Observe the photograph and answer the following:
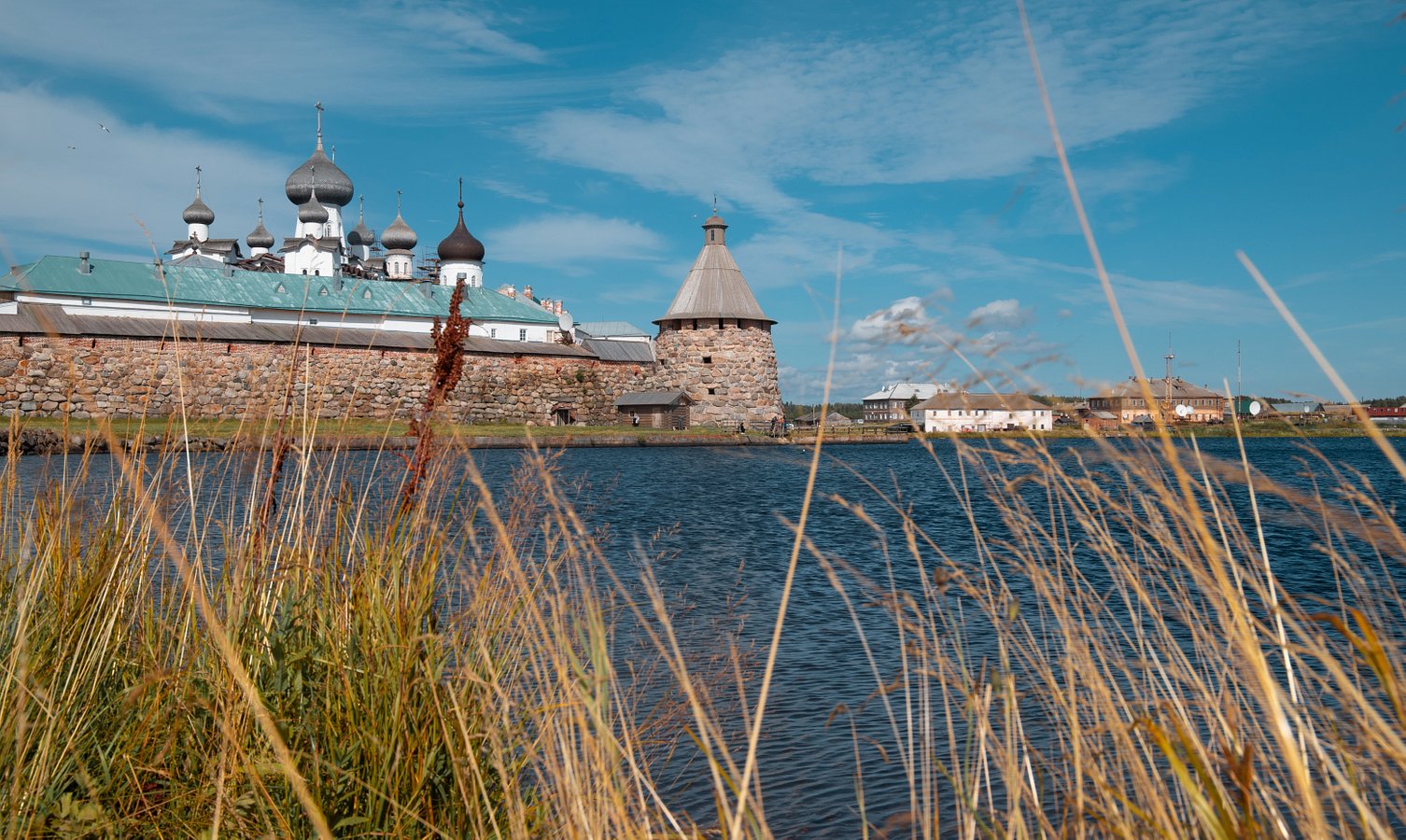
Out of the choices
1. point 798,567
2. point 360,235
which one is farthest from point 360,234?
point 798,567

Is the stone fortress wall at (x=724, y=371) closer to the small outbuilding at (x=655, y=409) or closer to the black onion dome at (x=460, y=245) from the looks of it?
the small outbuilding at (x=655, y=409)

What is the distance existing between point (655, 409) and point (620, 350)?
19.9 feet

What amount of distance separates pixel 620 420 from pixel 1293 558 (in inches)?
1338

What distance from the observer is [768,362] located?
44.4 meters

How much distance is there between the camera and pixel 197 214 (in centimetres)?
5528

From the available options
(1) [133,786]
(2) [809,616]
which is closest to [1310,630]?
(1) [133,786]

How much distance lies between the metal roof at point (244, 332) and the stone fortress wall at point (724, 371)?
191 inches

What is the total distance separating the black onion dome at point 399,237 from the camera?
174 feet

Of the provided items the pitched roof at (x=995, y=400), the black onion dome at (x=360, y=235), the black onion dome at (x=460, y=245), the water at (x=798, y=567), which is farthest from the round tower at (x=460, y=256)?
the pitched roof at (x=995, y=400)

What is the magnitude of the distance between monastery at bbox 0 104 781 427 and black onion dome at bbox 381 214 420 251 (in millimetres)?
72

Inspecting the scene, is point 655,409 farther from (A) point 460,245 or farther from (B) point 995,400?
(B) point 995,400

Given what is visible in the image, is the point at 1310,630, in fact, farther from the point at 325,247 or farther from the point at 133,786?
the point at 325,247

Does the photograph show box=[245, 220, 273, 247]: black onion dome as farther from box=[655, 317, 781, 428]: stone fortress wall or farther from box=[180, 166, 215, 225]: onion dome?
box=[655, 317, 781, 428]: stone fortress wall

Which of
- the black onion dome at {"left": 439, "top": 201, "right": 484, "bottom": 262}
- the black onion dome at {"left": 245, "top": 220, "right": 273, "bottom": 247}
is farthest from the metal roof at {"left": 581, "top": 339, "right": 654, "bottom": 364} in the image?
the black onion dome at {"left": 245, "top": 220, "right": 273, "bottom": 247}
